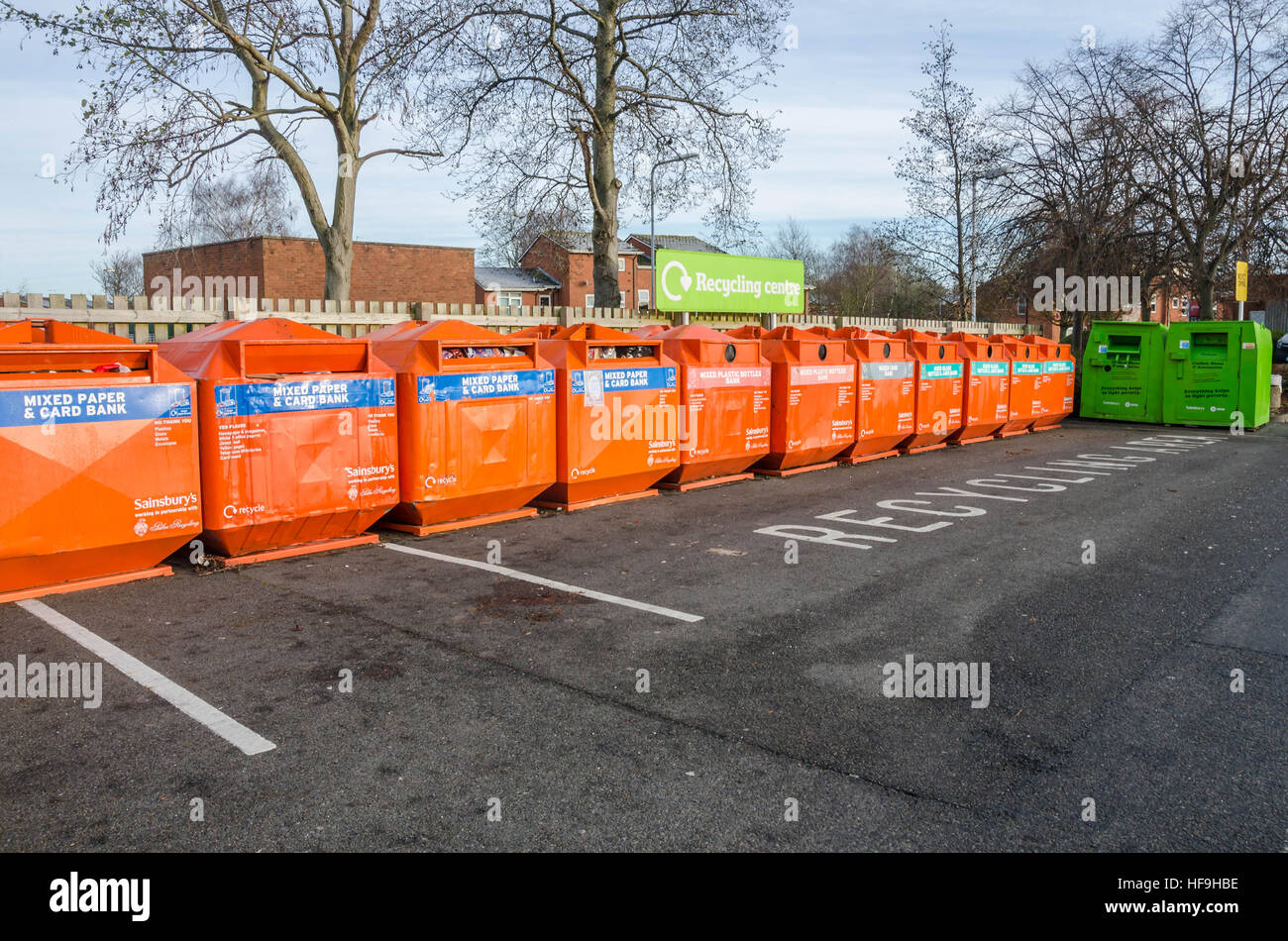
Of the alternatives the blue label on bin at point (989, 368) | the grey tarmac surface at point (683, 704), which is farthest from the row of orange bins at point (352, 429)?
the blue label on bin at point (989, 368)

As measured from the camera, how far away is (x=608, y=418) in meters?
9.99

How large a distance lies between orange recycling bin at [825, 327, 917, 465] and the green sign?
260 centimetres

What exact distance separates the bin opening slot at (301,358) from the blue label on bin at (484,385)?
1.83 ft

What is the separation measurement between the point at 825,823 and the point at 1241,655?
323 centimetres

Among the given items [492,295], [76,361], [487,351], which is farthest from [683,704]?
[492,295]

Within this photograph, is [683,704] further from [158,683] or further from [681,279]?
[681,279]

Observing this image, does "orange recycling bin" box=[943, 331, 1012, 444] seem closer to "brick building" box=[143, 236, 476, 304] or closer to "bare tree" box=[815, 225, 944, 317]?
"bare tree" box=[815, 225, 944, 317]

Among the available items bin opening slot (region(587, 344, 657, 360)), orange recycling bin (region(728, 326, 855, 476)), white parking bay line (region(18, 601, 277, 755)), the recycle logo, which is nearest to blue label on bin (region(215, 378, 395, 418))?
white parking bay line (region(18, 601, 277, 755))

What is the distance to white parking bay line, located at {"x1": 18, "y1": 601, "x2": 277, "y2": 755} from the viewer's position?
420 centimetres

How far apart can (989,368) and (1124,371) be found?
4.73 meters

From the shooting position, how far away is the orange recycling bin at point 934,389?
14.6 metres
